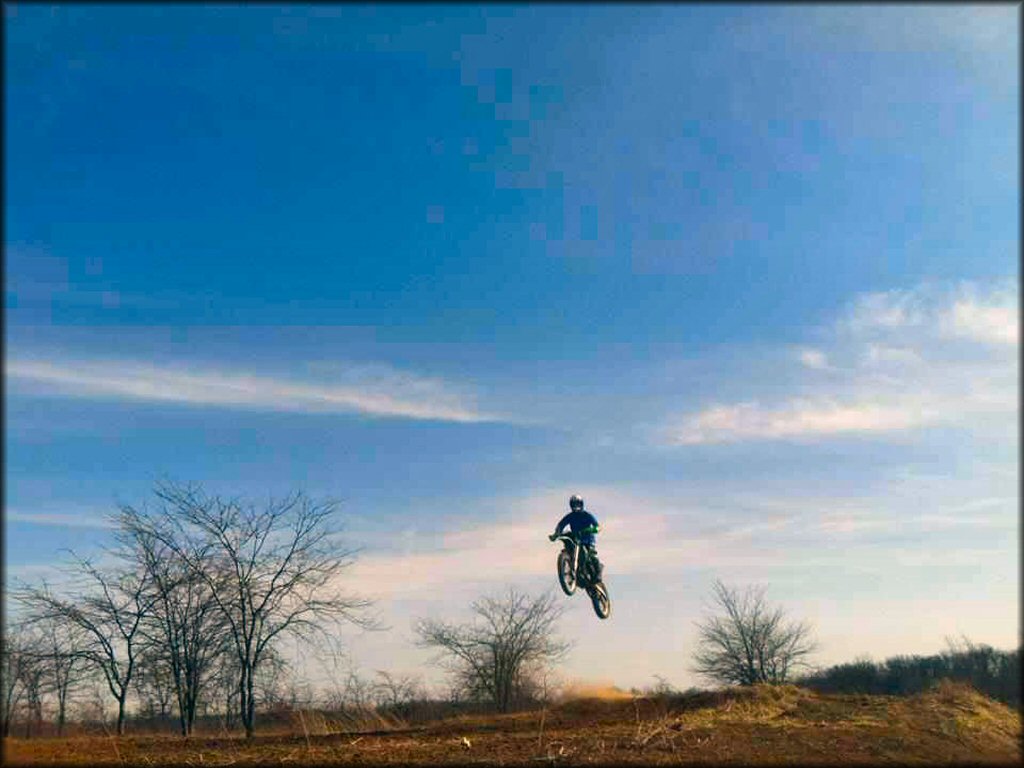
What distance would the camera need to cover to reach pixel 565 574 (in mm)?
17844

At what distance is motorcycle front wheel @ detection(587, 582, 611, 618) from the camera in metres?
19.0

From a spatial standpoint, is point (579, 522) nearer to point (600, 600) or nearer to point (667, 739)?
point (600, 600)

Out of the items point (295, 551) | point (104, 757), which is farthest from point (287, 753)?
point (295, 551)

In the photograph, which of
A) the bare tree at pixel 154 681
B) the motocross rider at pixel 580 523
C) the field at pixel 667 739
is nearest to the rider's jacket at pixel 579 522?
the motocross rider at pixel 580 523

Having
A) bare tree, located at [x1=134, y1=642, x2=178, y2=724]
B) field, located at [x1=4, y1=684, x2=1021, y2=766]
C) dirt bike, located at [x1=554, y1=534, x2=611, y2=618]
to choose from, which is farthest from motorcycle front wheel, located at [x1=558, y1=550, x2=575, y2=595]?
bare tree, located at [x1=134, y1=642, x2=178, y2=724]

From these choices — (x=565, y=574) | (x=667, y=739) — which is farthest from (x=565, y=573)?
(x=667, y=739)

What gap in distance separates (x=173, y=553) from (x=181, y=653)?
4.95 meters

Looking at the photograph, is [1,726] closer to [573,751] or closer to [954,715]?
[573,751]

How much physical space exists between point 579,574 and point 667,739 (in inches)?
157

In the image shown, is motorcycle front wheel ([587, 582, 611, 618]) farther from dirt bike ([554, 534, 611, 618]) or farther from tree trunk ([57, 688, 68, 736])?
tree trunk ([57, 688, 68, 736])

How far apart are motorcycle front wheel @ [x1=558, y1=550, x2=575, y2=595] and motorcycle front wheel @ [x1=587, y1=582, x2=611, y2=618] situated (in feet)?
3.59

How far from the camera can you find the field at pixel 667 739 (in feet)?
49.5

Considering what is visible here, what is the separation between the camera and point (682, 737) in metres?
16.7

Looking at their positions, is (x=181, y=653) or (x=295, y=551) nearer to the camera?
(x=295, y=551)
